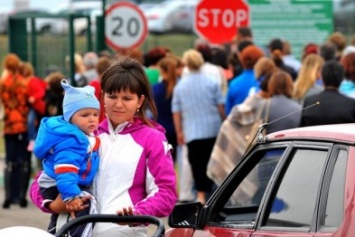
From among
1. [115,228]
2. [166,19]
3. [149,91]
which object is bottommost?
[166,19]

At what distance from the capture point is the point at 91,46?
20812mm

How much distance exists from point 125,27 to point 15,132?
9.65 feet

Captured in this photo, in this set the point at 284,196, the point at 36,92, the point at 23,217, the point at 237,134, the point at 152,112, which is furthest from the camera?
the point at 36,92

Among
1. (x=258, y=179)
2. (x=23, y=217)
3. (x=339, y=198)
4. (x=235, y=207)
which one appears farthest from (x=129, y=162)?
(x=23, y=217)

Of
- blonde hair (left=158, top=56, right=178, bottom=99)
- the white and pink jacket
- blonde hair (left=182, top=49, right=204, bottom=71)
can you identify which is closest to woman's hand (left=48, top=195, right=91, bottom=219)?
the white and pink jacket

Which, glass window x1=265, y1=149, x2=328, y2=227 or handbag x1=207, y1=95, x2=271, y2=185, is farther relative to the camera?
handbag x1=207, y1=95, x2=271, y2=185

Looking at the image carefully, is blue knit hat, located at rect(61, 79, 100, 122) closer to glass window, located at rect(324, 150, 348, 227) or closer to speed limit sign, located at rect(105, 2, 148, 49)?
glass window, located at rect(324, 150, 348, 227)

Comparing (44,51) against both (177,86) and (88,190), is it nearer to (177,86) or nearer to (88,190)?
(177,86)

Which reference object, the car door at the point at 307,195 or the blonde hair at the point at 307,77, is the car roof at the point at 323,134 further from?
the blonde hair at the point at 307,77

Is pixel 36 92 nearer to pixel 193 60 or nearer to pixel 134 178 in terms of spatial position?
pixel 193 60

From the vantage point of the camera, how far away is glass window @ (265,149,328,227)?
570 centimetres

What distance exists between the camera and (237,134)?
12.6m

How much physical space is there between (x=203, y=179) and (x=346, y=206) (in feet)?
31.0

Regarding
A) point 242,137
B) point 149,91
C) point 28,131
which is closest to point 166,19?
point 28,131
